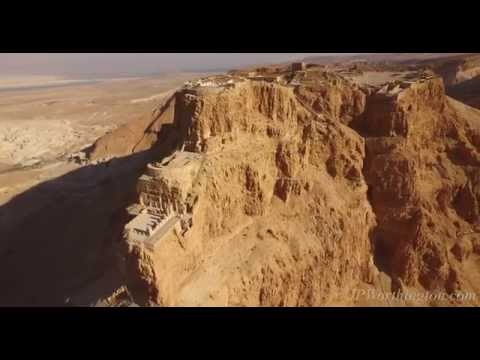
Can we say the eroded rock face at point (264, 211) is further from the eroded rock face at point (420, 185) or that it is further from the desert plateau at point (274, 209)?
the eroded rock face at point (420, 185)

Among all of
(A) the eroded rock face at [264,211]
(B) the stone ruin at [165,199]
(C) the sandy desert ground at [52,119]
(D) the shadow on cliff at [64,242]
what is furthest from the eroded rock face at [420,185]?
(C) the sandy desert ground at [52,119]

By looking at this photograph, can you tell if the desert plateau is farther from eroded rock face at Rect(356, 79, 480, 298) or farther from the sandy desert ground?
the sandy desert ground

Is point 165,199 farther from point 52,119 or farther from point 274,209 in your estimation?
point 52,119

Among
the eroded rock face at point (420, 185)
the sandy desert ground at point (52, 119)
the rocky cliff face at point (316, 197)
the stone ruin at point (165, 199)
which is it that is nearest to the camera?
the stone ruin at point (165, 199)

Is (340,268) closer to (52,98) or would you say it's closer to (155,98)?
(155,98)

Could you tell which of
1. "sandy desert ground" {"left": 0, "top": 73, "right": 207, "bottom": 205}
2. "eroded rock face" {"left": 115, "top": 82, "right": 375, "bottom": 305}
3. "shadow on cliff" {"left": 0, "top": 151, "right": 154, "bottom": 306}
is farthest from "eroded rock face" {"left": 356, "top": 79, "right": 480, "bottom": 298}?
"sandy desert ground" {"left": 0, "top": 73, "right": 207, "bottom": 205}

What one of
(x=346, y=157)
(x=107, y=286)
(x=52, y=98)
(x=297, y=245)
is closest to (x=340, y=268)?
(x=297, y=245)
